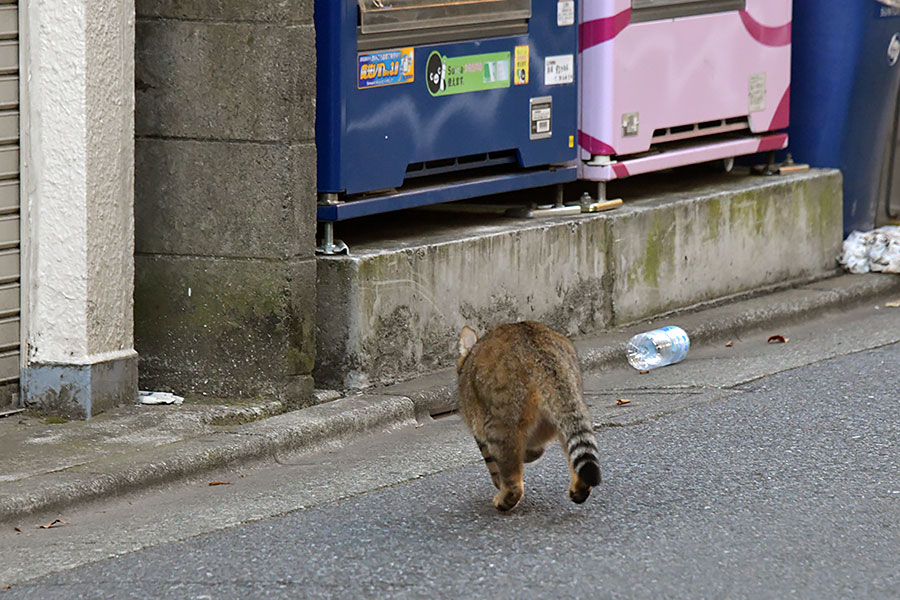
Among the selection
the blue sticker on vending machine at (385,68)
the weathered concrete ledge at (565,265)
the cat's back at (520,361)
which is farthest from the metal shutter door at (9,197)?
the cat's back at (520,361)

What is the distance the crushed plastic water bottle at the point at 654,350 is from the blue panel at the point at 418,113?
1124 millimetres

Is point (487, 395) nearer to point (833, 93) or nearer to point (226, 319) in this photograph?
point (226, 319)

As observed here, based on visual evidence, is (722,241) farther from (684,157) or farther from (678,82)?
(678,82)

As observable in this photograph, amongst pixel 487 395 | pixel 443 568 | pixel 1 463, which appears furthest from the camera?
pixel 1 463

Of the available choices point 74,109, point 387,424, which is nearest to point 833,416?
point 387,424

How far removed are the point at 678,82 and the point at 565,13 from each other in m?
1.08

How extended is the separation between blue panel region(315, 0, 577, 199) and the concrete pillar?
3.15 ft

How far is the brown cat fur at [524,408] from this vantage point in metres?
5.07

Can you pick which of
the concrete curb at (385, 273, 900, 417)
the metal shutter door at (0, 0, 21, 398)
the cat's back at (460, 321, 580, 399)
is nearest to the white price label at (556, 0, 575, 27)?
the concrete curb at (385, 273, 900, 417)

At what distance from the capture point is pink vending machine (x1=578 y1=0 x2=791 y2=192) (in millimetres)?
8570

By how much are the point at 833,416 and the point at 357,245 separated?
95.5 inches

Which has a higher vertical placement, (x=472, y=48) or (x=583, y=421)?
(x=472, y=48)

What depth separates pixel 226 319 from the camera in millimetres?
6871

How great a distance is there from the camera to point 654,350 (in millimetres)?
8227
